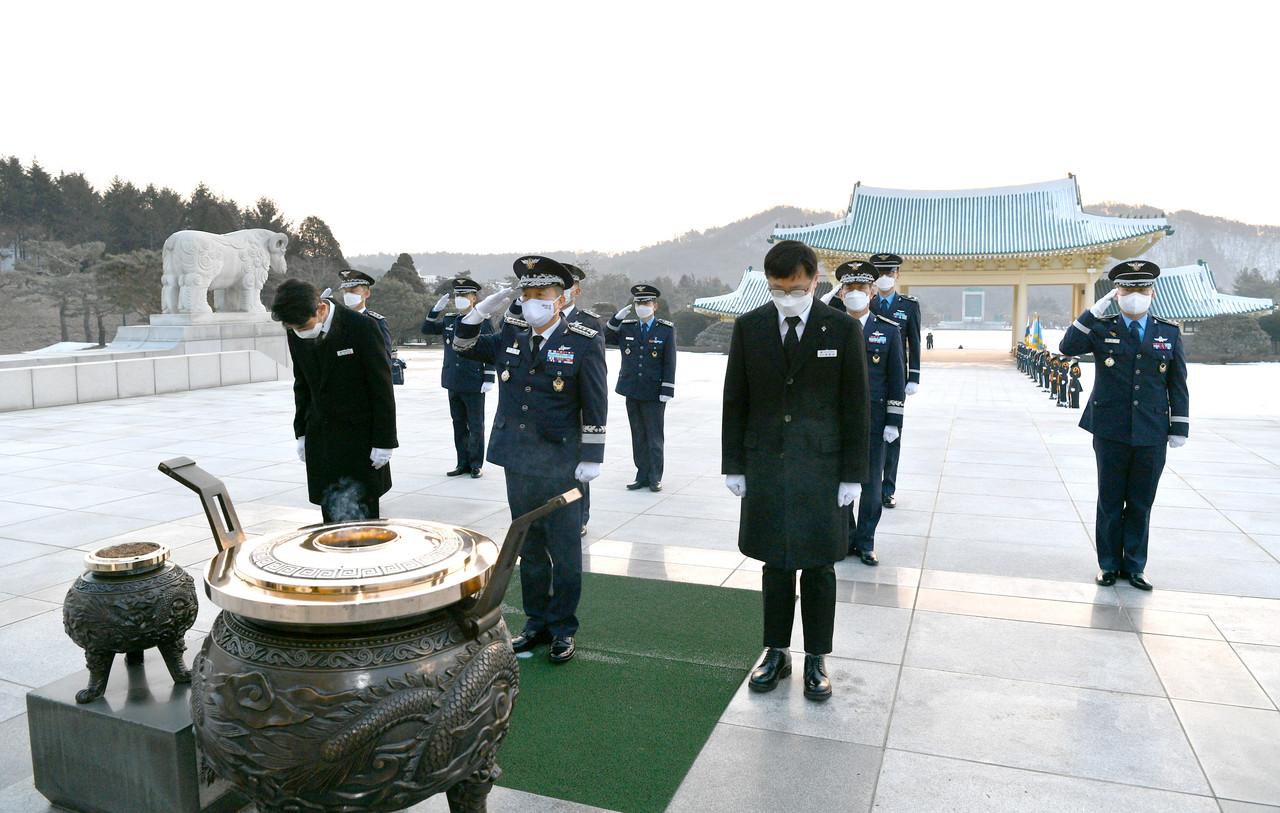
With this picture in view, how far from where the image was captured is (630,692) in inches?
133

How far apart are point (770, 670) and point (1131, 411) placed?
2.70 meters

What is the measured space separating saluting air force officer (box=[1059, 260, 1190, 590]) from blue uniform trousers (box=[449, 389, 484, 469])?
5.03 metres

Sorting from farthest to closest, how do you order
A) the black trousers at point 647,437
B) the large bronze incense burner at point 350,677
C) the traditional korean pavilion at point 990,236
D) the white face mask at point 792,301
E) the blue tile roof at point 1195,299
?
the blue tile roof at point 1195,299 → the traditional korean pavilion at point 990,236 → the black trousers at point 647,437 → the white face mask at point 792,301 → the large bronze incense burner at point 350,677

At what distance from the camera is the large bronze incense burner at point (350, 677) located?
1821 mm

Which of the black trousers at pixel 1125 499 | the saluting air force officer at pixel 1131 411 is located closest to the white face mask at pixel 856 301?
the saluting air force officer at pixel 1131 411

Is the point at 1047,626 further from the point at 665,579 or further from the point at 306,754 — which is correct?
the point at 306,754

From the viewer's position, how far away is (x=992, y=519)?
6.30 meters

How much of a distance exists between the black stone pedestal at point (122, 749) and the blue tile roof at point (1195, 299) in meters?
37.9

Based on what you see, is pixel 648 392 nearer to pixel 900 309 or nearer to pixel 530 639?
pixel 900 309

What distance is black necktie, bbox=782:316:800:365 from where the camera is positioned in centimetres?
327

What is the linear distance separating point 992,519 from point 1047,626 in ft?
7.60

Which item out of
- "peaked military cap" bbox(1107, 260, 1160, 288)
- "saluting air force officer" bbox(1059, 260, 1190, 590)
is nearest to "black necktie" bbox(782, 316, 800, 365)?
"saluting air force officer" bbox(1059, 260, 1190, 590)

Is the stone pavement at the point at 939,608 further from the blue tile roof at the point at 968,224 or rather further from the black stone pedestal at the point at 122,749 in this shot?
the blue tile roof at the point at 968,224

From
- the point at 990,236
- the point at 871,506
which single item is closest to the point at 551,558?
the point at 871,506
